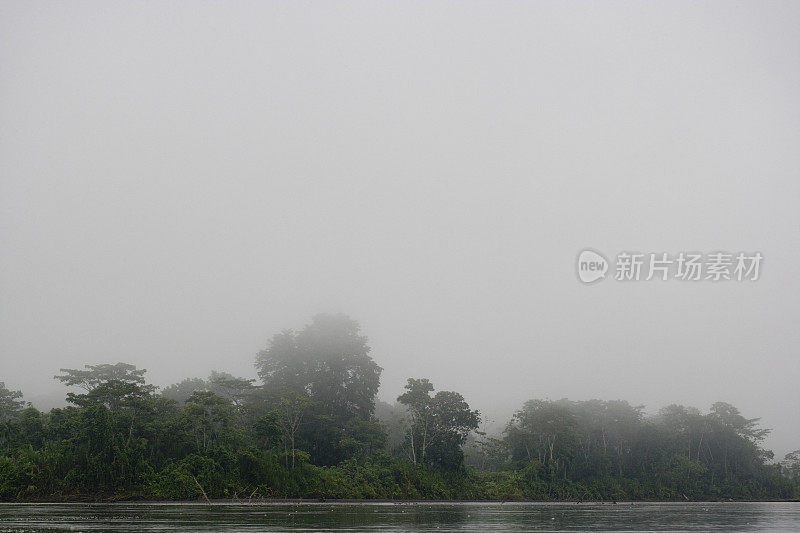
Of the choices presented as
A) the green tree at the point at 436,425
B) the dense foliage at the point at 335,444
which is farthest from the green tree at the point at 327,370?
the green tree at the point at 436,425

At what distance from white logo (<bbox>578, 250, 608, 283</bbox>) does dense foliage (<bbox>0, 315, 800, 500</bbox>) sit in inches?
1055

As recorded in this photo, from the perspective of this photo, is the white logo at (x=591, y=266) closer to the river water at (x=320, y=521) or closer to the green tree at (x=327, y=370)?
the river water at (x=320, y=521)

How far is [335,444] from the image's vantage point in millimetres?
62188

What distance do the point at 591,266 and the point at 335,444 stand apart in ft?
114

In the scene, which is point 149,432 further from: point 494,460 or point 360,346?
point 494,460

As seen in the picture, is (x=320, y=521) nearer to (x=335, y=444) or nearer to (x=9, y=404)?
(x=335, y=444)

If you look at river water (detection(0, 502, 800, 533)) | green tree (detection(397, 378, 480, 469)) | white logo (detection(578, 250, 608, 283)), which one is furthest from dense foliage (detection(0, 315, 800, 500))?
white logo (detection(578, 250, 608, 283))

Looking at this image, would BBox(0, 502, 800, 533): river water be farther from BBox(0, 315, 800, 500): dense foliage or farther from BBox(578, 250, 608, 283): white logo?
BBox(578, 250, 608, 283): white logo

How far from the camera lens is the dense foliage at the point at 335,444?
4072 cm

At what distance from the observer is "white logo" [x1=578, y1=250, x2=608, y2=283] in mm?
40312

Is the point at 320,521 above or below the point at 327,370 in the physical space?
below

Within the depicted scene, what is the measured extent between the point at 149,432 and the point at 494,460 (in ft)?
171

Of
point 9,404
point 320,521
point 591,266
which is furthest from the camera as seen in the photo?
point 9,404

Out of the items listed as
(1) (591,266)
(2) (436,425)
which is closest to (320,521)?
(1) (591,266)
